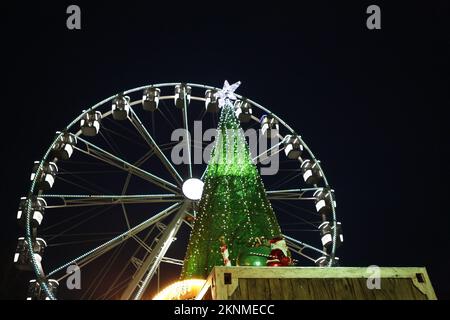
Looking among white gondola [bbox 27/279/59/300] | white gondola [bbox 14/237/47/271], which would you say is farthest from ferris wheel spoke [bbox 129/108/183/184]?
white gondola [bbox 27/279/59/300]

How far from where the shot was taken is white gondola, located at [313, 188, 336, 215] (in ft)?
42.8

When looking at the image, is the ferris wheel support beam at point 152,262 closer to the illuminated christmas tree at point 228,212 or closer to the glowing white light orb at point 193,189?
the glowing white light orb at point 193,189

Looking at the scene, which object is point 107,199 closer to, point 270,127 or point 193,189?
point 193,189

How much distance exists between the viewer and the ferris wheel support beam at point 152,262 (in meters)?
11.3

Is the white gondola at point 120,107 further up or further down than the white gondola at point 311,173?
further up

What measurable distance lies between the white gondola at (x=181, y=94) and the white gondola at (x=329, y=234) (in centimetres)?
517

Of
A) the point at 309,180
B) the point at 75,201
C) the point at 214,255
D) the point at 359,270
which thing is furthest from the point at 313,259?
the point at 359,270

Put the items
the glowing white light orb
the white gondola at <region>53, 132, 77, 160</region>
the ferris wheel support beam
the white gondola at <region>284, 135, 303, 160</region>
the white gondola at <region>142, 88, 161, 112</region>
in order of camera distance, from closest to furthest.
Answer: the ferris wheel support beam, the white gondola at <region>53, 132, 77, 160</region>, the glowing white light orb, the white gondola at <region>142, 88, 161, 112</region>, the white gondola at <region>284, 135, 303, 160</region>

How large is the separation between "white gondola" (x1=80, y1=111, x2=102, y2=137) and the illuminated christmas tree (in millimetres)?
4056

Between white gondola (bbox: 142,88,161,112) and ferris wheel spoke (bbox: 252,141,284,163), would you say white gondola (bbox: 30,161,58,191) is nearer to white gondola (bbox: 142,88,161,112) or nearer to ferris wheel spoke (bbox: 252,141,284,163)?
white gondola (bbox: 142,88,161,112)

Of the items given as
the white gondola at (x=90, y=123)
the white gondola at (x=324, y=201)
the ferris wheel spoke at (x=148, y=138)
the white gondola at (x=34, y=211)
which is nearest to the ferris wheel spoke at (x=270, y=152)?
the white gondola at (x=324, y=201)

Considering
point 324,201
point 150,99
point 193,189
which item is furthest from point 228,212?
point 150,99
